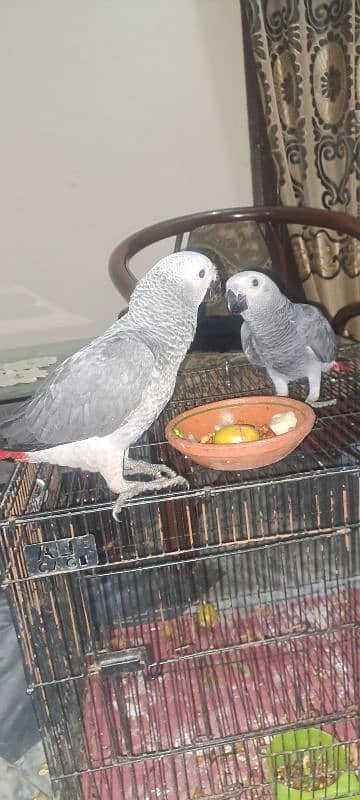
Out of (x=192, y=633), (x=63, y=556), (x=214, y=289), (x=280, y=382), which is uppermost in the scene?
(x=214, y=289)

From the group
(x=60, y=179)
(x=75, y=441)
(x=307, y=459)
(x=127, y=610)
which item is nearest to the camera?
(x=75, y=441)

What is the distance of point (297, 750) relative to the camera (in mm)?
1117

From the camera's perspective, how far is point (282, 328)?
1506 millimetres

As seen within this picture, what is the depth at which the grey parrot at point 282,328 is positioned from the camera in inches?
58.4

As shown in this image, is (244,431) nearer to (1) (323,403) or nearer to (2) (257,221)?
(1) (323,403)

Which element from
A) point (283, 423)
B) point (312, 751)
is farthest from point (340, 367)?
point (312, 751)

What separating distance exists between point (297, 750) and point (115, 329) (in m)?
0.92

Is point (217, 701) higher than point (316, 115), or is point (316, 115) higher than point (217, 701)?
point (316, 115)

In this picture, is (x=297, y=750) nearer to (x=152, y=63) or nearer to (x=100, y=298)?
(x=100, y=298)

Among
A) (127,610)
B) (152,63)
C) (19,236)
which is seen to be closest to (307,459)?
(127,610)

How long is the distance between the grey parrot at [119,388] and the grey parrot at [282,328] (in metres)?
0.36

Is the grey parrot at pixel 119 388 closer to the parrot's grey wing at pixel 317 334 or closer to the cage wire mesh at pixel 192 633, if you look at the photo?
the cage wire mesh at pixel 192 633

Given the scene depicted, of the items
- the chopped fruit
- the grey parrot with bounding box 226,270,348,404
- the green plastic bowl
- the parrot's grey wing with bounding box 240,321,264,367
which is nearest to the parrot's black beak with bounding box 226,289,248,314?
the grey parrot with bounding box 226,270,348,404

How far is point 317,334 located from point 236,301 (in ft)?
0.78
